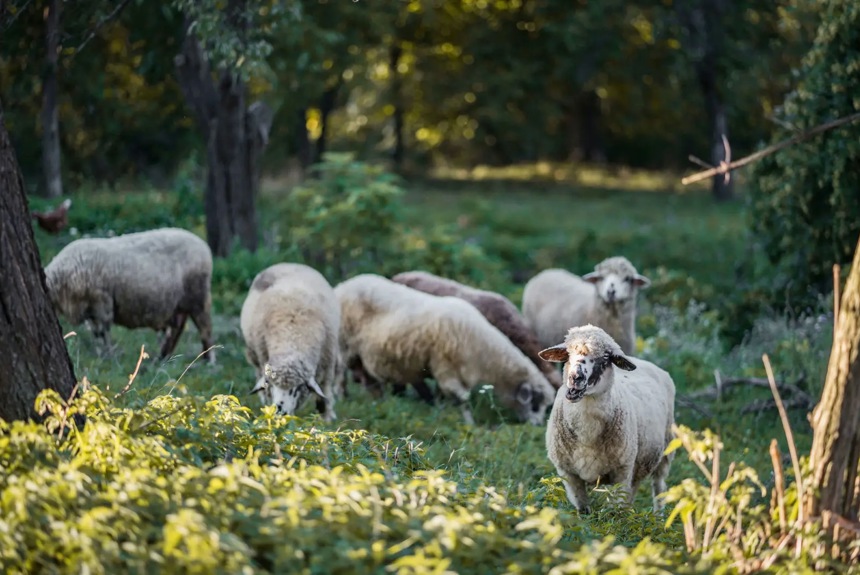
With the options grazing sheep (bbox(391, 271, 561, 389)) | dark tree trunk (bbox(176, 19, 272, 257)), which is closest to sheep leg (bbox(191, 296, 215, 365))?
grazing sheep (bbox(391, 271, 561, 389))

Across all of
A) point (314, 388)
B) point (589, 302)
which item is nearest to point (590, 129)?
point (589, 302)

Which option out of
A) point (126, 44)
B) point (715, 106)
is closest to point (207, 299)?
point (126, 44)

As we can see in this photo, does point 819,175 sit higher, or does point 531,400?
point 819,175

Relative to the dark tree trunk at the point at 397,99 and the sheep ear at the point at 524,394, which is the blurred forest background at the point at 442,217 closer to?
the dark tree trunk at the point at 397,99

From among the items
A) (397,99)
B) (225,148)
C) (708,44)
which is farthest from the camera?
(397,99)

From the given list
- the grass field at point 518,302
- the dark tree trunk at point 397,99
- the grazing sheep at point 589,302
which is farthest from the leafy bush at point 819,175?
the dark tree trunk at point 397,99

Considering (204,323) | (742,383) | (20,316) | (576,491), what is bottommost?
(742,383)

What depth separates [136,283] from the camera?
10.9m

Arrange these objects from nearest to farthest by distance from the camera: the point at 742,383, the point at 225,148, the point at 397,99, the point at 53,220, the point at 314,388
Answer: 1. the point at 314,388
2. the point at 742,383
3. the point at 53,220
4. the point at 225,148
5. the point at 397,99

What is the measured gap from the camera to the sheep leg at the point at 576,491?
25.3 feet

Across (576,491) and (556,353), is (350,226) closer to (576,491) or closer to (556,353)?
(556,353)

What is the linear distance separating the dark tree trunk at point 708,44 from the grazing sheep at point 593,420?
75.8 ft

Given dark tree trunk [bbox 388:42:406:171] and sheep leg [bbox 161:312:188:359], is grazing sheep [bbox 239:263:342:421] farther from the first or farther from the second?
dark tree trunk [bbox 388:42:406:171]

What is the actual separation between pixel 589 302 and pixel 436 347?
2.05 m
